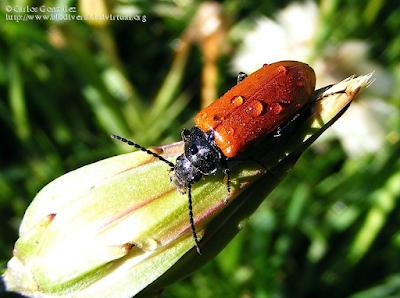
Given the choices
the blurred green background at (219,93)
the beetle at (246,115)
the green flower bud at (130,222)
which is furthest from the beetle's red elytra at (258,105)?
the blurred green background at (219,93)

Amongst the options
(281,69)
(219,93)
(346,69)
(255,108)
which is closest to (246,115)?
(255,108)

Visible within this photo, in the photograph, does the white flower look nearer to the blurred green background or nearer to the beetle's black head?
the blurred green background

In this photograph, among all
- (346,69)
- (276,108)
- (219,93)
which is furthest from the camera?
(219,93)

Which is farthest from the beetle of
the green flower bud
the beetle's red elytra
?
the green flower bud

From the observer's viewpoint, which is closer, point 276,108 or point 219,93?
point 276,108

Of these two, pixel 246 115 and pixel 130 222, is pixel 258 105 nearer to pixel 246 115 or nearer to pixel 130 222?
pixel 246 115

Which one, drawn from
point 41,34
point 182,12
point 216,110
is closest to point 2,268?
point 216,110

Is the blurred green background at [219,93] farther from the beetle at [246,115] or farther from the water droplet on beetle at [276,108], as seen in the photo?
the water droplet on beetle at [276,108]
